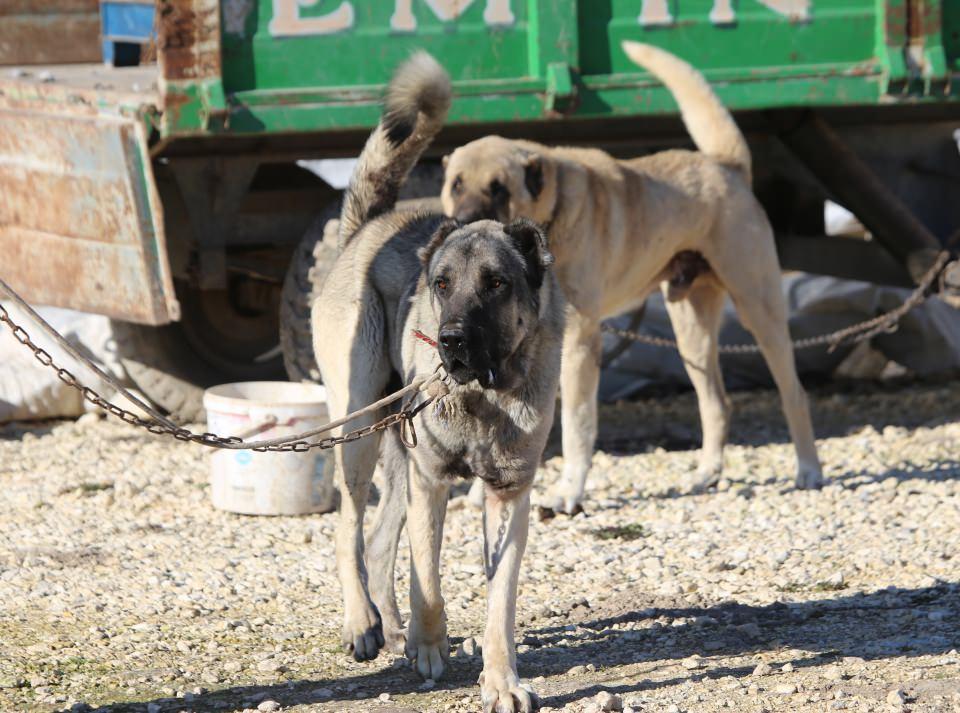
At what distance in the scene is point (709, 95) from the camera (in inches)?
263

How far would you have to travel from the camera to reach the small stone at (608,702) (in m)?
3.82

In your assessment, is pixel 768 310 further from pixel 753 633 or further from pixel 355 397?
pixel 355 397

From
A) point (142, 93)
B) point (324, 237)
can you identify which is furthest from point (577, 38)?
point (142, 93)

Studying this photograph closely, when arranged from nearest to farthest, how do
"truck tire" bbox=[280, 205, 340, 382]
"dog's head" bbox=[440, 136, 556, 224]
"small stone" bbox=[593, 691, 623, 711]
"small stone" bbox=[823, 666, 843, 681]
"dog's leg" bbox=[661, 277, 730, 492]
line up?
1. "small stone" bbox=[593, 691, 623, 711]
2. "small stone" bbox=[823, 666, 843, 681]
3. "dog's head" bbox=[440, 136, 556, 224]
4. "truck tire" bbox=[280, 205, 340, 382]
5. "dog's leg" bbox=[661, 277, 730, 492]

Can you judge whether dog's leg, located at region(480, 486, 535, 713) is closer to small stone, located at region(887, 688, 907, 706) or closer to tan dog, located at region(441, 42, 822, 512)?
small stone, located at region(887, 688, 907, 706)

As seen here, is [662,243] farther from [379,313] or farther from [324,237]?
[379,313]

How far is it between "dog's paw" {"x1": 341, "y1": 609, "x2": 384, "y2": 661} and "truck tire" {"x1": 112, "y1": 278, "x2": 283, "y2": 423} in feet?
12.5

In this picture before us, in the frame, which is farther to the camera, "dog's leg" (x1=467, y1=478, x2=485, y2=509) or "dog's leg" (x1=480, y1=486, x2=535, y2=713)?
"dog's leg" (x1=467, y1=478, x2=485, y2=509)

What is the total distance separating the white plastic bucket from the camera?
636cm

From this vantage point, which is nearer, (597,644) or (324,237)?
(597,644)

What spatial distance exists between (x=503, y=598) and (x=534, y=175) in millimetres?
2660

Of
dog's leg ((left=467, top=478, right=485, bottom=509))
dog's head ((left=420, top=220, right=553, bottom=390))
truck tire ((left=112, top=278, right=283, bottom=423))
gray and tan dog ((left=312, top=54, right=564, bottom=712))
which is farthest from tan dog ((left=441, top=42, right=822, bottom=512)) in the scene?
truck tire ((left=112, top=278, right=283, bottom=423))

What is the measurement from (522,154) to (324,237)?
51.6 inches

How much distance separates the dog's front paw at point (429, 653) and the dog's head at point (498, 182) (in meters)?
2.23
